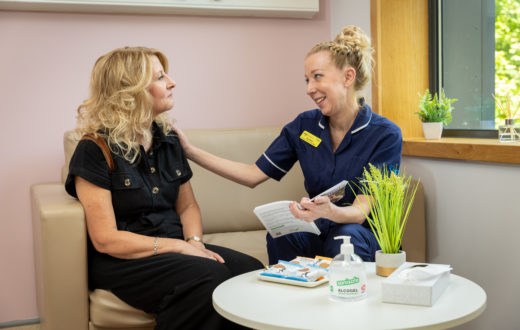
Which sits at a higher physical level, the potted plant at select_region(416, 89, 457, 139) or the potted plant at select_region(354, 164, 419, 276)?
the potted plant at select_region(416, 89, 457, 139)

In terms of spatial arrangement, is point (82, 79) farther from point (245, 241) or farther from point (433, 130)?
point (433, 130)

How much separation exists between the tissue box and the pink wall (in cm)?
194

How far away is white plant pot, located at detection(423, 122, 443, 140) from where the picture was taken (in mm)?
2549

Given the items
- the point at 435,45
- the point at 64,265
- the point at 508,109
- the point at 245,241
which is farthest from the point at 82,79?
the point at 508,109

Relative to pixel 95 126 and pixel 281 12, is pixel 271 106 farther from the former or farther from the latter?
pixel 95 126

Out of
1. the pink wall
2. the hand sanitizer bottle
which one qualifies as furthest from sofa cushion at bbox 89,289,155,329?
the pink wall

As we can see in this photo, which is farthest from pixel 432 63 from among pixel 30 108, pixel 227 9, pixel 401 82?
pixel 30 108

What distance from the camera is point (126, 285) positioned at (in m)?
1.89

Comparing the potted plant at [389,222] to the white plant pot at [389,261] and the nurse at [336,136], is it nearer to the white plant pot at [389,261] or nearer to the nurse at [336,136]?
the white plant pot at [389,261]

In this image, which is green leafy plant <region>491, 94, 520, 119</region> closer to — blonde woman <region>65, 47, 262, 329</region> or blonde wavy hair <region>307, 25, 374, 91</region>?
blonde wavy hair <region>307, 25, 374, 91</region>

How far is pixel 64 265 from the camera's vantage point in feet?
6.26

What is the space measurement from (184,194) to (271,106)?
1.17m

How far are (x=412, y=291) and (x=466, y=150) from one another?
100 centimetres

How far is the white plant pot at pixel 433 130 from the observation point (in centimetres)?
255
